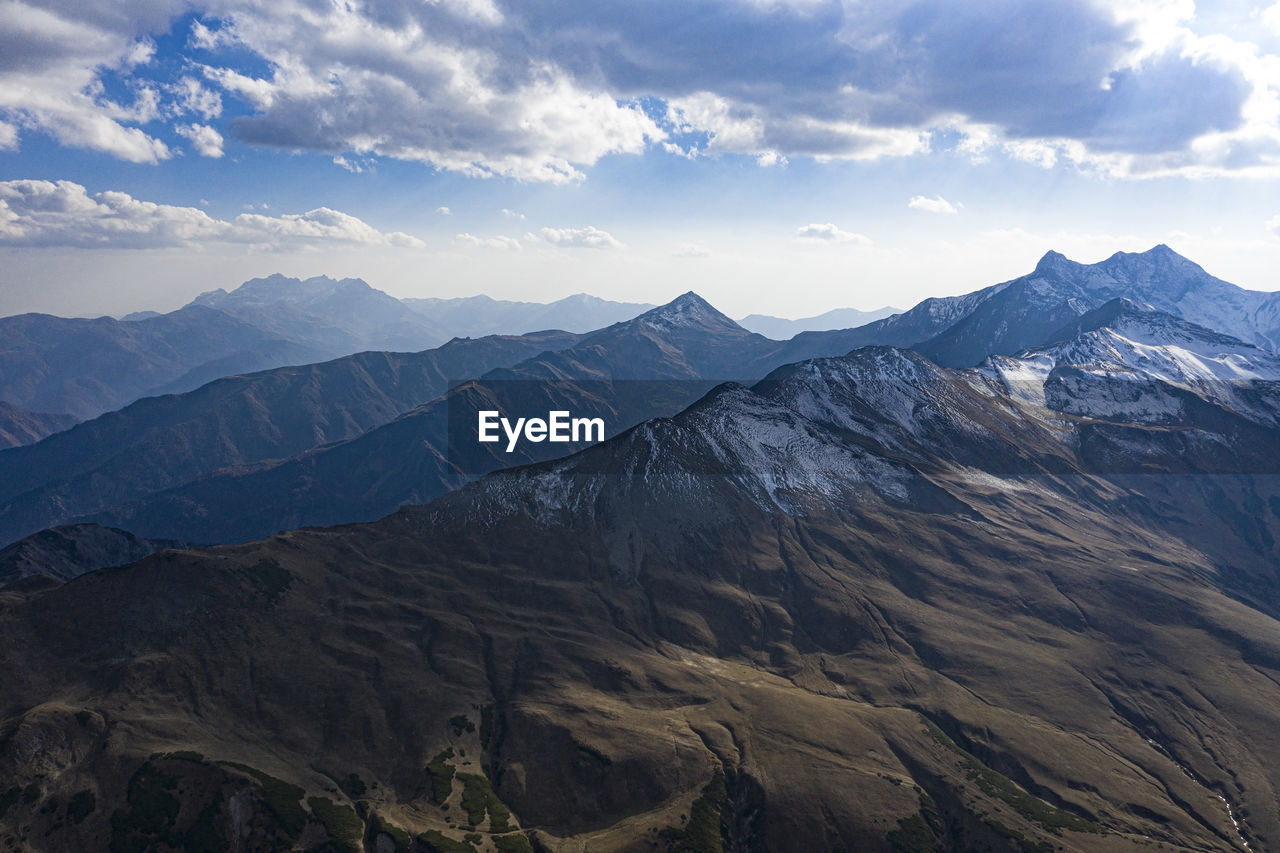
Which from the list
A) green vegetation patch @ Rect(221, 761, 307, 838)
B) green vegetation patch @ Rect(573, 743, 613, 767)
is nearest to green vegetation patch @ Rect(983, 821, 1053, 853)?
green vegetation patch @ Rect(573, 743, 613, 767)

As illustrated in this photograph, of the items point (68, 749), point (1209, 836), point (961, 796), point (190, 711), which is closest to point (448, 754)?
point (190, 711)

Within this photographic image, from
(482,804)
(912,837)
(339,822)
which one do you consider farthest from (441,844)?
(912,837)

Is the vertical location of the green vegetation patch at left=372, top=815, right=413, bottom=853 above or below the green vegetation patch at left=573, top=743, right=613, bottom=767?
above

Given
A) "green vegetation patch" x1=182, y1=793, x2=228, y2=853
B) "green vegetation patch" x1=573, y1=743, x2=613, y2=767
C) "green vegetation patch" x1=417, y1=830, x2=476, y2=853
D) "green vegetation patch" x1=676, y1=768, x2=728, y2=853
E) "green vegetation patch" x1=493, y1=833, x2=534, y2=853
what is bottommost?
"green vegetation patch" x1=676, y1=768, x2=728, y2=853

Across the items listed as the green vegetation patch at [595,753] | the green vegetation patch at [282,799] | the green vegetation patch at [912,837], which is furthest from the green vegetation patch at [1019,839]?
the green vegetation patch at [282,799]

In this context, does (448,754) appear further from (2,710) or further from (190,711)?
(2,710)

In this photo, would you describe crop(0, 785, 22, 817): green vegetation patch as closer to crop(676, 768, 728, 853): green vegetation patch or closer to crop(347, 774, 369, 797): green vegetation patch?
crop(347, 774, 369, 797): green vegetation patch
